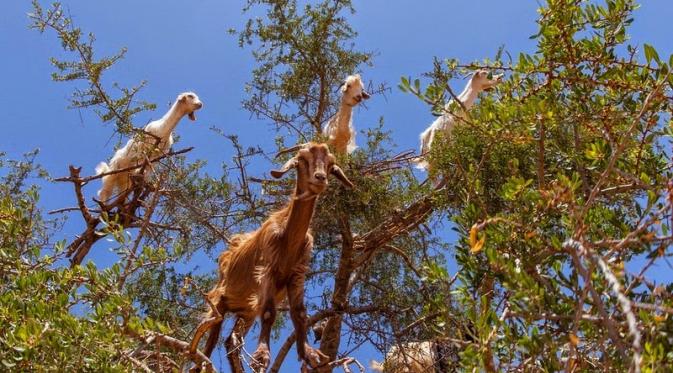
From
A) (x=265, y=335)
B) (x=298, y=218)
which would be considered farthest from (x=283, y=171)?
(x=265, y=335)

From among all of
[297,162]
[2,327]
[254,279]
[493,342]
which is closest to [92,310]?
[2,327]

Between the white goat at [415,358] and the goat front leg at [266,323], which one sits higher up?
the white goat at [415,358]

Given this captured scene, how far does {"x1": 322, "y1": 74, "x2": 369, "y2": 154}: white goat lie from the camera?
10.4 m

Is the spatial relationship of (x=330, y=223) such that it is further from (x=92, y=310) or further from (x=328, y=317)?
(x=92, y=310)

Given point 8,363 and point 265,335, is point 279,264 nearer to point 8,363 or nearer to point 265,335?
point 265,335

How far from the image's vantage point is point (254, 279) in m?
6.18

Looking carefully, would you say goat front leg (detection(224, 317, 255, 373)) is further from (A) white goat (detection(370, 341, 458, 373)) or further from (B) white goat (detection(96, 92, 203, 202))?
(B) white goat (detection(96, 92, 203, 202))

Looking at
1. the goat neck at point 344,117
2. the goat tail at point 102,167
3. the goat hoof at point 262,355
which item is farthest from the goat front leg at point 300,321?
the goat tail at point 102,167

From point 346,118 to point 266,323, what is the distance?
5307mm

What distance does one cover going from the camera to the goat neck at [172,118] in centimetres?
1232

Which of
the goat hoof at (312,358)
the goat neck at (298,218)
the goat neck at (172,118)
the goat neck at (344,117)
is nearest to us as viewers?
the goat hoof at (312,358)

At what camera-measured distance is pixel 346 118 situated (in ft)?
35.4

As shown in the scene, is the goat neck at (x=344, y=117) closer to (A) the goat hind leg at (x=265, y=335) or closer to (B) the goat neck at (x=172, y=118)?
(B) the goat neck at (x=172, y=118)

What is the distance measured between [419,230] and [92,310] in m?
4.28
